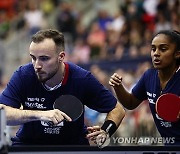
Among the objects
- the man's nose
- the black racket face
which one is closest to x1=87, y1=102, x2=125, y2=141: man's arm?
the black racket face

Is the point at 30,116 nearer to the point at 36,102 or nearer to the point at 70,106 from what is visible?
the point at 70,106

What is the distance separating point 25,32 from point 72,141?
36.5 ft

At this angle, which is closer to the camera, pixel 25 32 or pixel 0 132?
pixel 0 132

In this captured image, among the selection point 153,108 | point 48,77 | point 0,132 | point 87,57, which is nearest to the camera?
point 0,132

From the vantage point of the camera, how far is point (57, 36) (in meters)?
6.58

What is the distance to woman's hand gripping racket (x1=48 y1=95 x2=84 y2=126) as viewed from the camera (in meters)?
6.23

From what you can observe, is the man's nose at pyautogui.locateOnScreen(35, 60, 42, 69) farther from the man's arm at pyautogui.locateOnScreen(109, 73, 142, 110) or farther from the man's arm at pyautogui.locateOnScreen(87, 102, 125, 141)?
the man's arm at pyautogui.locateOnScreen(109, 73, 142, 110)

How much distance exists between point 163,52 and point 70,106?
1.23m

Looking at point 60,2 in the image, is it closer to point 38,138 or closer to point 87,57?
point 87,57

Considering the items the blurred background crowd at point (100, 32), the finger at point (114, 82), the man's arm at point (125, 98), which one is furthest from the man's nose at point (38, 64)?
the blurred background crowd at point (100, 32)

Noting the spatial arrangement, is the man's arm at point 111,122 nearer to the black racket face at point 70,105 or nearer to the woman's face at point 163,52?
the black racket face at point 70,105

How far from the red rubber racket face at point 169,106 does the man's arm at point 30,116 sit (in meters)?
1.13

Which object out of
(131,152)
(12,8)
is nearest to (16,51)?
(12,8)

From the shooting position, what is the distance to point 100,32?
15.4m
